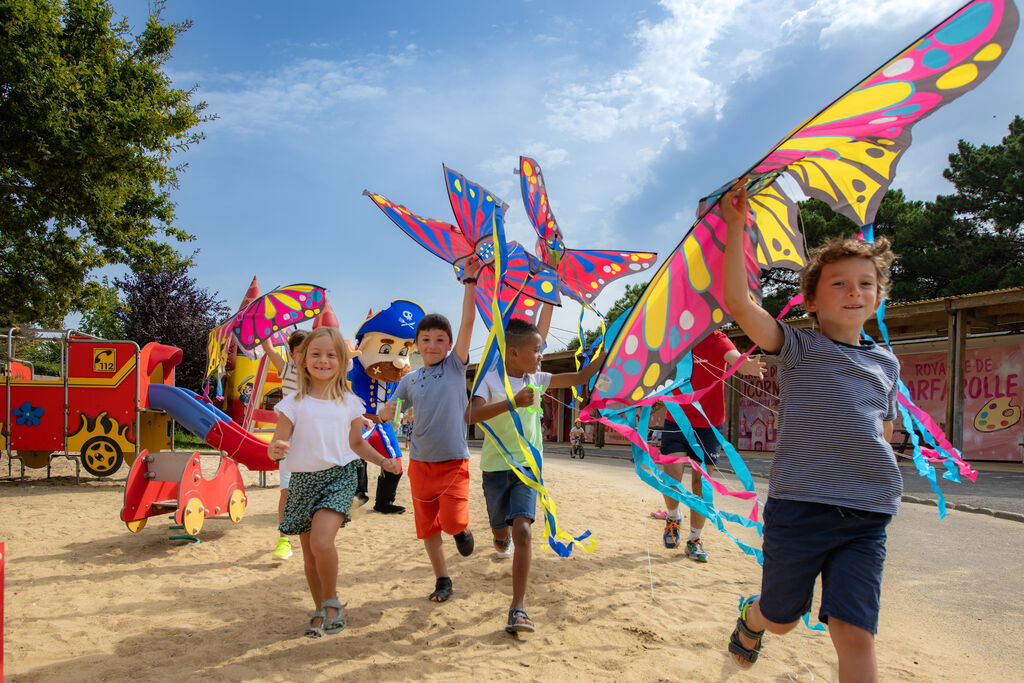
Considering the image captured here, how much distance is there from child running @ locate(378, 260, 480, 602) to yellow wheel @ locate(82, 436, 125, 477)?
7197 millimetres

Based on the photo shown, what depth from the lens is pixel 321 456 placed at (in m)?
3.39

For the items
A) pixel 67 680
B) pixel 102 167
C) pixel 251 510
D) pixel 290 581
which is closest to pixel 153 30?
pixel 102 167

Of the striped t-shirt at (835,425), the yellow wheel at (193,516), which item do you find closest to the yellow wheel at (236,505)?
the yellow wheel at (193,516)

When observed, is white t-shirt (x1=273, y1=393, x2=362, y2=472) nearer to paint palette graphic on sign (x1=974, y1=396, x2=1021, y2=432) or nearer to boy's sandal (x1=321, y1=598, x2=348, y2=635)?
boy's sandal (x1=321, y1=598, x2=348, y2=635)

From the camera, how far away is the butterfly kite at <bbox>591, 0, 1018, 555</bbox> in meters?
2.11

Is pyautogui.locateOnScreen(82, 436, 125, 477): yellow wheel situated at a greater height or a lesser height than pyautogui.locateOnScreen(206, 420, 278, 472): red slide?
lesser

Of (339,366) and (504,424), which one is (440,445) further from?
(339,366)

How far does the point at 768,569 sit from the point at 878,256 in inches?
47.3

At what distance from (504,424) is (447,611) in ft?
3.66

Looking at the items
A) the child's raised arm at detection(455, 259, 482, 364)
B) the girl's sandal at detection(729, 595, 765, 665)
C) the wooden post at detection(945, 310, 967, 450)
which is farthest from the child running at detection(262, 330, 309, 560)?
the wooden post at detection(945, 310, 967, 450)

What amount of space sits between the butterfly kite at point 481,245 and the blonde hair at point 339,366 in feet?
2.69

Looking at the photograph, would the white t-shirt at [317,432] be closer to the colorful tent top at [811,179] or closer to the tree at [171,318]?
the colorful tent top at [811,179]

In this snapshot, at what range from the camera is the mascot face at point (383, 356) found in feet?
18.8

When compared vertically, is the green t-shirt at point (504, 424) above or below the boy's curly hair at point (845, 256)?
below
